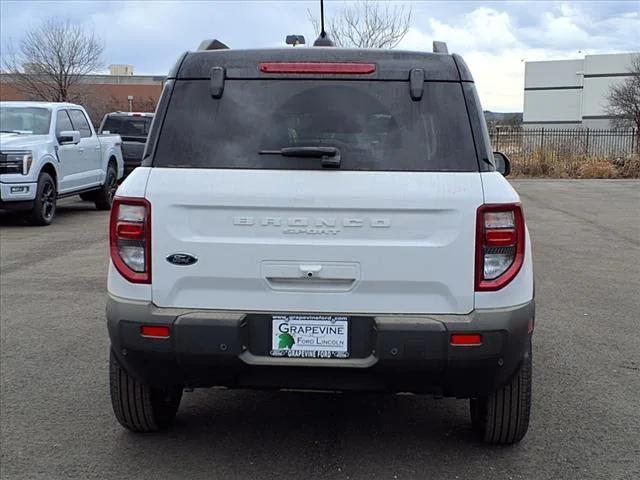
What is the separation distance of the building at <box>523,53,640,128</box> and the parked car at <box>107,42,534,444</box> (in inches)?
3159

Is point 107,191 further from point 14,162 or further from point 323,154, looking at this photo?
point 323,154

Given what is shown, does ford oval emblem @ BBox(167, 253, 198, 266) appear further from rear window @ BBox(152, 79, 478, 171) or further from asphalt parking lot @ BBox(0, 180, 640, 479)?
asphalt parking lot @ BBox(0, 180, 640, 479)

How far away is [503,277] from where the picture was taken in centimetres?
325

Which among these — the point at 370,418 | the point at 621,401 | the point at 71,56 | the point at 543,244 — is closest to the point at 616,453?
the point at 621,401

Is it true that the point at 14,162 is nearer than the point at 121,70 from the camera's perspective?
Yes

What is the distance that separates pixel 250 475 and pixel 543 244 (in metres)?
8.26

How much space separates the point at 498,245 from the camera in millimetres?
3227

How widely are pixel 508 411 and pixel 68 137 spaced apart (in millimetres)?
10717

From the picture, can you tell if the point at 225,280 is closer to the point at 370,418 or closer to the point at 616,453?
the point at 370,418

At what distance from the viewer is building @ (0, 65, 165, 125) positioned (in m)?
36.3

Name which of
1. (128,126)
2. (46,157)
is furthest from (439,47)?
(128,126)

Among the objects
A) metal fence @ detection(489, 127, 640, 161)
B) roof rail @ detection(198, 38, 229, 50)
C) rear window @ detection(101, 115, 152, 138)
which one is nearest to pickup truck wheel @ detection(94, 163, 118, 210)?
rear window @ detection(101, 115, 152, 138)

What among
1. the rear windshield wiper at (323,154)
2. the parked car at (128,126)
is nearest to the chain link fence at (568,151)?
the parked car at (128,126)

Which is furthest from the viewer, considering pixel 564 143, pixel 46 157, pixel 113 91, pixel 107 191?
pixel 113 91
